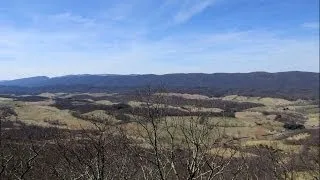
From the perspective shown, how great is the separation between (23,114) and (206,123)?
11010 centimetres

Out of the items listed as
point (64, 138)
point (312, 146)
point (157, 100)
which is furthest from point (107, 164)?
point (312, 146)

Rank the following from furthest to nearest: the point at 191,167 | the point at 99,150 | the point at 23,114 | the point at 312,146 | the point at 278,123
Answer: the point at 278,123 → the point at 23,114 → the point at 312,146 → the point at 99,150 → the point at 191,167

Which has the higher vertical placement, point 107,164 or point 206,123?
point 206,123

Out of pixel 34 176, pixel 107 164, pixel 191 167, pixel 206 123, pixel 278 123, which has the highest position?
pixel 206 123

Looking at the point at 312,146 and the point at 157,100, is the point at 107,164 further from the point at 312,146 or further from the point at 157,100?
the point at 312,146

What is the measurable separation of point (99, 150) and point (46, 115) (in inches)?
4419

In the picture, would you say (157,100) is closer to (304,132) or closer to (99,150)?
(99,150)

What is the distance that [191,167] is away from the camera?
11.0 m

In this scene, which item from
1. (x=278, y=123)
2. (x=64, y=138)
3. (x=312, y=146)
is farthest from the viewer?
(x=278, y=123)

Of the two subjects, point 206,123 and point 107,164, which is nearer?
point 206,123

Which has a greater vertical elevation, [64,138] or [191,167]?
[191,167]

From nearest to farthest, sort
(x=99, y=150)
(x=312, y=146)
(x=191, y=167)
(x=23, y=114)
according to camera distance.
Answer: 1. (x=191, y=167)
2. (x=99, y=150)
3. (x=312, y=146)
4. (x=23, y=114)

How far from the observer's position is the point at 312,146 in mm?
76438

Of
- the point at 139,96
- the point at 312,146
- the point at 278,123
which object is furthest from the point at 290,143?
the point at 139,96
